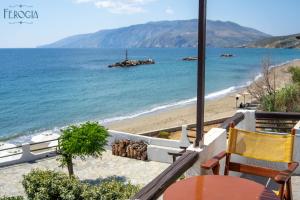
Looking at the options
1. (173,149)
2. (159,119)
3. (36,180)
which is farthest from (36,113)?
(36,180)

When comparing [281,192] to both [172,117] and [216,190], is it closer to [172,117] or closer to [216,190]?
[216,190]

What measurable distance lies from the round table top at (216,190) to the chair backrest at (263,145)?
87 cm

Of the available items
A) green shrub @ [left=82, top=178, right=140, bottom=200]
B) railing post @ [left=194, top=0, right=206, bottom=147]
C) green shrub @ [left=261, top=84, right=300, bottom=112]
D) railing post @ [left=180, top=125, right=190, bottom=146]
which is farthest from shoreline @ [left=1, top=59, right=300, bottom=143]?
railing post @ [left=194, top=0, right=206, bottom=147]

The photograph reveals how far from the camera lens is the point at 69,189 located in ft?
22.2

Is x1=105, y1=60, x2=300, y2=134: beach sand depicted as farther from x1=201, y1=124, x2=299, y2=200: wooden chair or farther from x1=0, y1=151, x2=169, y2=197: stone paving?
x1=201, y1=124, x2=299, y2=200: wooden chair

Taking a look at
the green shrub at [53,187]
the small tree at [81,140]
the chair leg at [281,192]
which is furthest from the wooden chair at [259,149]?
the small tree at [81,140]

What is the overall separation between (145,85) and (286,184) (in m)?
49.9

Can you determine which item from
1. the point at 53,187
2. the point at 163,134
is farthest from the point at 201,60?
the point at 163,134

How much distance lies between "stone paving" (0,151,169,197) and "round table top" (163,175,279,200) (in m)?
7.46

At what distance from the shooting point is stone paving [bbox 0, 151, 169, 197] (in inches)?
410

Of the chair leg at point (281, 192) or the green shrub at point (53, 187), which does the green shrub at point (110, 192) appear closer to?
the green shrub at point (53, 187)

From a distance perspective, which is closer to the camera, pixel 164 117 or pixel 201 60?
pixel 201 60

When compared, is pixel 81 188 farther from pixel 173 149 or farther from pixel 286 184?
pixel 173 149

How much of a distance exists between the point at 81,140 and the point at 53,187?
326 cm
